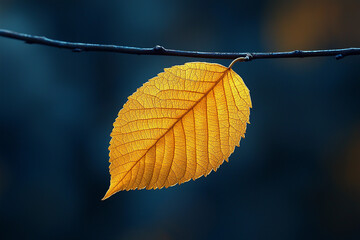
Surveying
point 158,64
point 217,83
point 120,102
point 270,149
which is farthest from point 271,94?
point 217,83

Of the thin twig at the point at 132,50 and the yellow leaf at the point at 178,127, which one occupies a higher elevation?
the thin twig at the point at 132,50

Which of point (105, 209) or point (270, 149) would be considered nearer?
point (270, 149)

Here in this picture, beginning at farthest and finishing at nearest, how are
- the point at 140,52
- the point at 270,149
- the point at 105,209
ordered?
the point at 105,209, the point at 270,149, the point at 140,52

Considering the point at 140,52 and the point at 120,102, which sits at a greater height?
the point at 140,52

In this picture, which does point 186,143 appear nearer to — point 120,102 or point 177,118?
point 177,118

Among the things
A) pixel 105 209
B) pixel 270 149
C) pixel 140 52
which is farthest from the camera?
pixel 105 209

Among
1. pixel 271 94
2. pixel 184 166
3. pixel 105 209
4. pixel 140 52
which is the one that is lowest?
pixel 105 209

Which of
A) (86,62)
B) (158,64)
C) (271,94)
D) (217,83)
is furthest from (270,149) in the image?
(217,83)

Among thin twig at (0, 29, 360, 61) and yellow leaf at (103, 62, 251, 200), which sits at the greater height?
thin twig at (0, 29, 360, 61)
